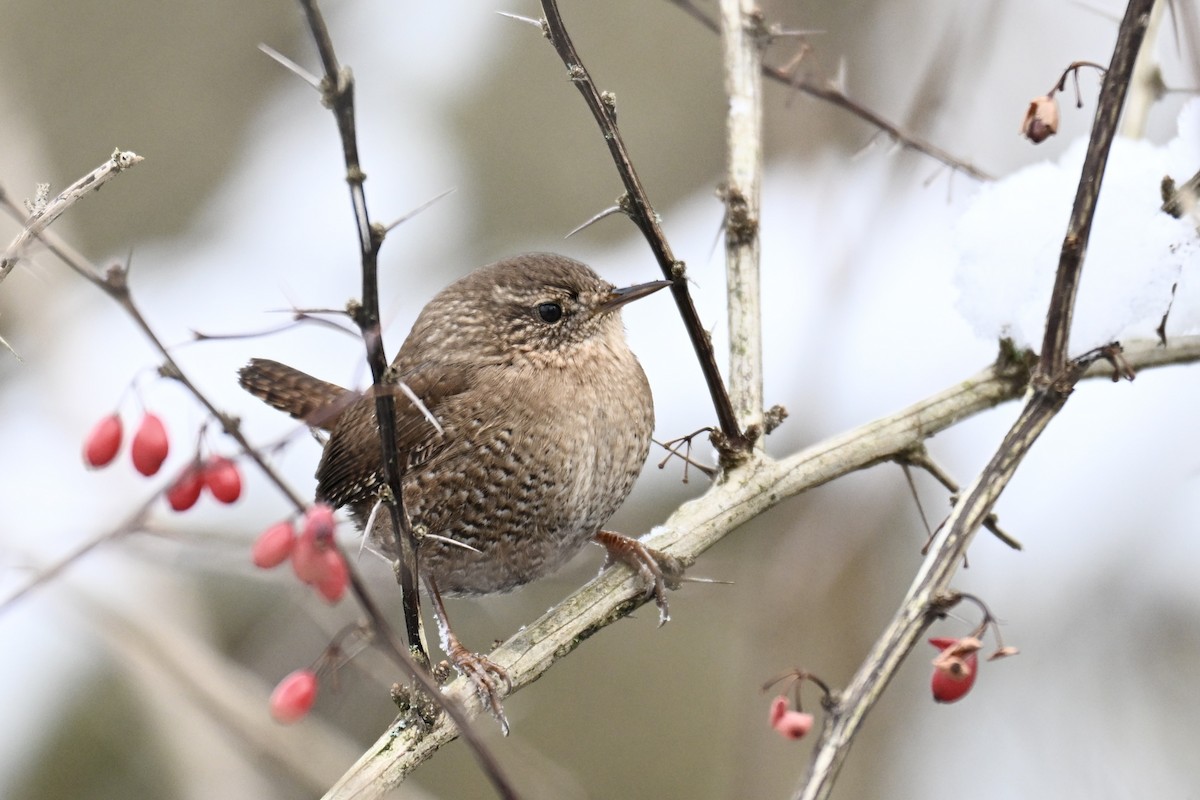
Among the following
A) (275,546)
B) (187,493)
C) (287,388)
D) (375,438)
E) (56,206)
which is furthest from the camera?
(287,388)

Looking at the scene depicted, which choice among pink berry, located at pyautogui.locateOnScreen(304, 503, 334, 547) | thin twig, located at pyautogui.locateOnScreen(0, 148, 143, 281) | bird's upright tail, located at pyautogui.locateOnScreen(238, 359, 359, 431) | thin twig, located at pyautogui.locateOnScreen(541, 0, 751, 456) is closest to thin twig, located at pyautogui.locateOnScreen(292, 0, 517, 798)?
pink berry, located at pyautogui.locateOnScreen(304, 503, 334, 547)

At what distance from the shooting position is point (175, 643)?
4.34 metres

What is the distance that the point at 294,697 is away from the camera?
172 cm

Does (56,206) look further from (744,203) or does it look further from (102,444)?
(744,203)

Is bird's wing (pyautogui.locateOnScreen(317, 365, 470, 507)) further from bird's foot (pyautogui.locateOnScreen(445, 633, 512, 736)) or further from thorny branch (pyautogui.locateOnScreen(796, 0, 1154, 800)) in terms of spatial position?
thorny branch (pyautogui.locateOnScreen(796, 0, 1154, 800))

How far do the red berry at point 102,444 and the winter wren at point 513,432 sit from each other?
834mm

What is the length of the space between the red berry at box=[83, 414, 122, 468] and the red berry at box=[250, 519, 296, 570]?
40 centimetres

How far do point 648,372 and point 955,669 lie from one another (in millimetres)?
3752

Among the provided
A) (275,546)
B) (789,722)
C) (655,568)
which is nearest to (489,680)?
(655,568)

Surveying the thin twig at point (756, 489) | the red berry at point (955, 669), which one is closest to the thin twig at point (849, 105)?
the thin twig at point (756, 489)

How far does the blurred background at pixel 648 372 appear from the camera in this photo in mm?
4211

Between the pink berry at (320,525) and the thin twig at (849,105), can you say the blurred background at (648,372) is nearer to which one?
the thin twig at (849,105)

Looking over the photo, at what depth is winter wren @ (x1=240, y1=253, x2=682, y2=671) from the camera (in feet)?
8.87

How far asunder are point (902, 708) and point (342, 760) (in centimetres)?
259
